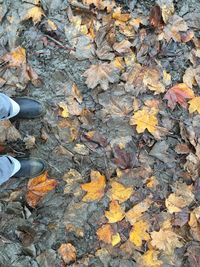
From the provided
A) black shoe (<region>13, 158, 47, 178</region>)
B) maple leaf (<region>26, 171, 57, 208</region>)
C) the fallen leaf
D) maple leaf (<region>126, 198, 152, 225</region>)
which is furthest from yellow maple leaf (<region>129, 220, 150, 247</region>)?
black shoe (<region>13, 158, 47, 178</region>)

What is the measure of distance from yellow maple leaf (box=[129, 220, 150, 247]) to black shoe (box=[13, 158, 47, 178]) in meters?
0.72

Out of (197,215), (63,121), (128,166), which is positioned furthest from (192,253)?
(63,121)

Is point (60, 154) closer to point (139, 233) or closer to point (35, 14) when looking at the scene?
point (139, 233)

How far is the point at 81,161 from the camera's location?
2740 mm

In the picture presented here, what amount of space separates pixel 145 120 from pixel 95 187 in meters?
0.56

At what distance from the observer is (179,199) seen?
276 centimetres

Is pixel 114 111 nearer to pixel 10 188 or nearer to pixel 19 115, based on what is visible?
pixel 19 115

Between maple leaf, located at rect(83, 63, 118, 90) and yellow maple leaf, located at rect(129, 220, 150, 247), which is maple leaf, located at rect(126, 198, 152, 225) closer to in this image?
yellow maple leaf, located at rect(129, 220, 150, 247)

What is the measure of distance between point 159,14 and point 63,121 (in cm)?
97

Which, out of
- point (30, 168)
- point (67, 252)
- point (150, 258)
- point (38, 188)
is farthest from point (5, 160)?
point (150, 258)

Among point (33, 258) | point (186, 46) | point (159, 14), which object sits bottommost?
point (33, 258)

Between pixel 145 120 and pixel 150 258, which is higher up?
pixel 145 120

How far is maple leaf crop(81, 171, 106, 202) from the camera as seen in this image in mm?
Result: 2732

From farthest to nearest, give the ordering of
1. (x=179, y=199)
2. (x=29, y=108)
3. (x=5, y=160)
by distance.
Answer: (x=179, y=199), (x=29, y=108), (x=5, y=160)
